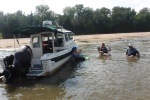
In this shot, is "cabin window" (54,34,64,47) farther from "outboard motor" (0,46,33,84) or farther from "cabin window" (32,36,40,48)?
"outboard motor" (0,46,33,84)

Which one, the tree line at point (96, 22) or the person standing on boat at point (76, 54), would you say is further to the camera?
the tree line at point (96, 22)

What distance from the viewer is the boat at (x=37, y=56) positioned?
1286 cm

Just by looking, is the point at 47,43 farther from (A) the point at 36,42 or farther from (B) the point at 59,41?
(B) the point at 59,41

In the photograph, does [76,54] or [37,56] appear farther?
[76,54]

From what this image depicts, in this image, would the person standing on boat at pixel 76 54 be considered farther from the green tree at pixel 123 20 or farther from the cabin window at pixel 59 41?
the green tree at pixel 123 20

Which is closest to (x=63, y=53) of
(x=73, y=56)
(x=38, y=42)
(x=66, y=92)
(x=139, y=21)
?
(x=38, y=42)

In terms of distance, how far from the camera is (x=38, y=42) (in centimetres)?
1588

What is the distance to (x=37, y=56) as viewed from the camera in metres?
15.7

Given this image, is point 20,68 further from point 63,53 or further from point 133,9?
point 133,9

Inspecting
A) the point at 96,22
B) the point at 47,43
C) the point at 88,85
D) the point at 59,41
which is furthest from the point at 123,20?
the point at 88,85

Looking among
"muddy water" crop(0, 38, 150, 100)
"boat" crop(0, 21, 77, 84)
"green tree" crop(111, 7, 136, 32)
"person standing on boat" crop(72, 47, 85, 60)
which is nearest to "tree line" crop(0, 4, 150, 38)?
"green tree" crop(111, 7, 136, 32)

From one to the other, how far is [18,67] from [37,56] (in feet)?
10.0

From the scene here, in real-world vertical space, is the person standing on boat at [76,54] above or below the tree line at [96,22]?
below

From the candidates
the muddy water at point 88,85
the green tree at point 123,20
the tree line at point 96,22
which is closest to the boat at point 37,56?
the muddy water at point 88,85
